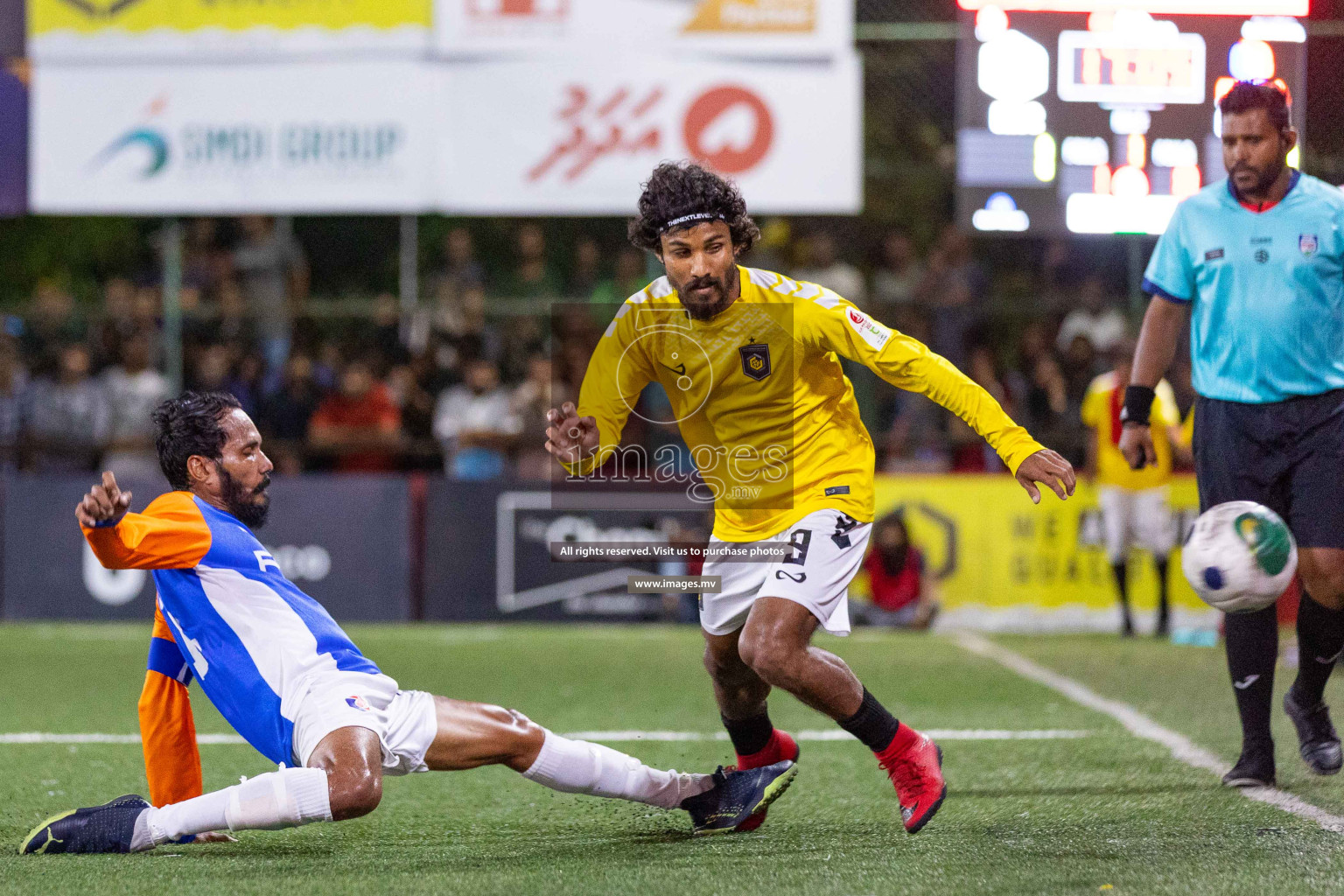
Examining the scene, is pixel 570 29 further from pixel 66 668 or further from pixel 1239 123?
pixel 1239 123

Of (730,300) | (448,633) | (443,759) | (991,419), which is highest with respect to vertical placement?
(730,300)

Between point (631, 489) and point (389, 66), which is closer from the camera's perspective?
point (631, 489)

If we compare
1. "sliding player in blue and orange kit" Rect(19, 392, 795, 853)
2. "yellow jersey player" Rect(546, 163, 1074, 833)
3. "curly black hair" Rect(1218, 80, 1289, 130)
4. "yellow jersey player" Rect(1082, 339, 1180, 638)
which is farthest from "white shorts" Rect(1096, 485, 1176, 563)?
"sliding player in blue and orange kit" Rect(19, 392, 795, 853)

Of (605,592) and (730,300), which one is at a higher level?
(730,300)

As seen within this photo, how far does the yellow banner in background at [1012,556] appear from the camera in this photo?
11.7 metres

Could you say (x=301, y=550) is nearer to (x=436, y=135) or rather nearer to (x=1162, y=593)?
(x=436, y=135)

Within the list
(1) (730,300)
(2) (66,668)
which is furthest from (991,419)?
(2) (66,668)

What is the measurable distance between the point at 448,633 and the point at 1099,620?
16.0ft

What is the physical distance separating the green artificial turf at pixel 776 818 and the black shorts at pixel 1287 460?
0.86m

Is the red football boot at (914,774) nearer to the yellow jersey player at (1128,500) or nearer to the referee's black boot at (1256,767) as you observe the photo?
the referee's black boot at (1256,767)

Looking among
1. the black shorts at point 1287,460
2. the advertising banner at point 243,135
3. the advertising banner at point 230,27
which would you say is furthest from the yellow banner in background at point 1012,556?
the black shorts at point 1287,460

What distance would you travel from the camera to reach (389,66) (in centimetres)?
1280

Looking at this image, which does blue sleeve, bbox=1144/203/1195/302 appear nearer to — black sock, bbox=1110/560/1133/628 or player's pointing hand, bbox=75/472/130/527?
player's pointing hand, bbox=75/472/130/527

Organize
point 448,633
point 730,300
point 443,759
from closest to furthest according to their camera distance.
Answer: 1. point 443,759
2. point 730,300
3. point 448,633
